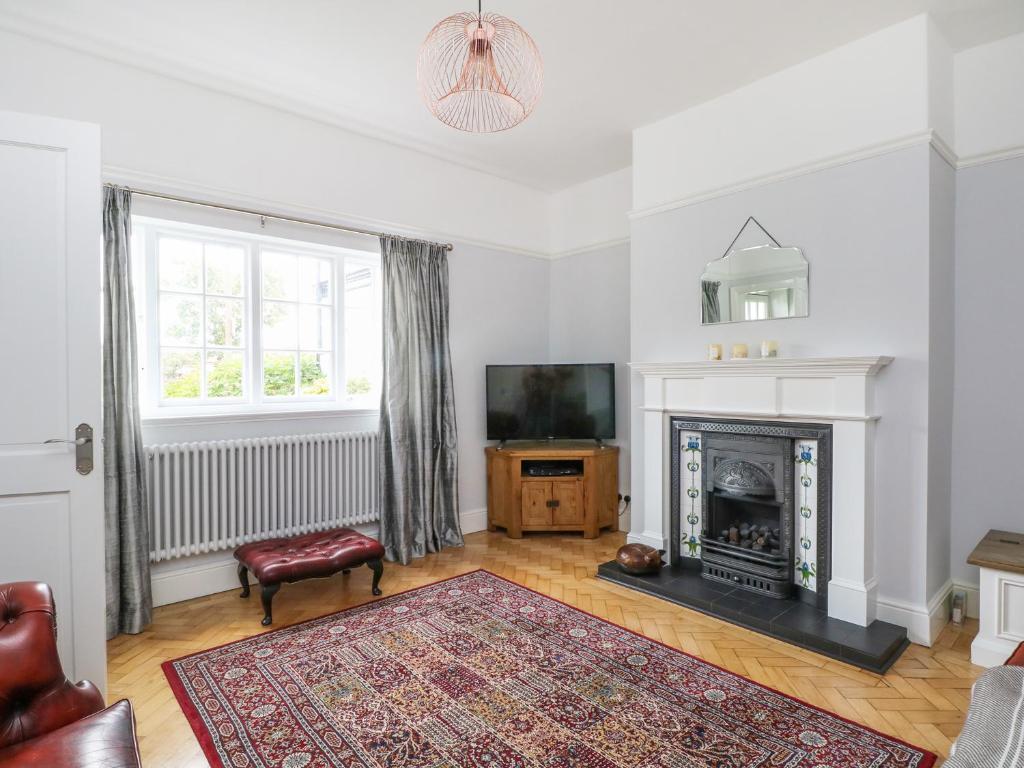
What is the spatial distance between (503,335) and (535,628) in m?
2.59

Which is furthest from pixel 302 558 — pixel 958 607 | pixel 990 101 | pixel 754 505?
pixel 990 101

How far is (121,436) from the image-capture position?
9.64 ft

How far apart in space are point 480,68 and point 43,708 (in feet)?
7.79

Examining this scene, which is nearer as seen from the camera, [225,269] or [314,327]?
[225,269]

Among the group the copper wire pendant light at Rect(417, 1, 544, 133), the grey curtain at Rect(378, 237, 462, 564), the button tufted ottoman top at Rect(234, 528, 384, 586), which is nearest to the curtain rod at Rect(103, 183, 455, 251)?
the grey curtain at Rect(378, 237, 462, 564)

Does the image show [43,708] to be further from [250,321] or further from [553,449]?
[553,449]

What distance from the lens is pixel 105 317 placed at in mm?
2918

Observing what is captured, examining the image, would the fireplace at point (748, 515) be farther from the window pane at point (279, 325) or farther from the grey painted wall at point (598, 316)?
the window pane at point (279, 325)

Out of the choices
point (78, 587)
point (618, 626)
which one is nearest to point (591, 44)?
point (618, 626)

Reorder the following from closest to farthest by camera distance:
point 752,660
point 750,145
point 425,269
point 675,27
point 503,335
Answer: point 752,660 < point 675,27 < point 750,145 < point 425,269 < point 503,335

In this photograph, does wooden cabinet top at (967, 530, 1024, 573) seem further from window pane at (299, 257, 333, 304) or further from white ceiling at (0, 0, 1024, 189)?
window pane at (299, 257, 333, 304)

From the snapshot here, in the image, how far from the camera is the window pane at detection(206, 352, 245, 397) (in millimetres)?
3494

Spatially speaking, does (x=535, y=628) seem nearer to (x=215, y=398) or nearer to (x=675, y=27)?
(x=215, y=398)

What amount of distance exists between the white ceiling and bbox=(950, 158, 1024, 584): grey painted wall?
0.83 meters
